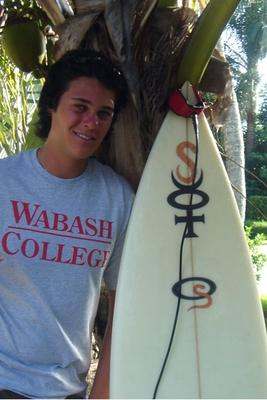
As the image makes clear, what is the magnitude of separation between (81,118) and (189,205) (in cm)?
44

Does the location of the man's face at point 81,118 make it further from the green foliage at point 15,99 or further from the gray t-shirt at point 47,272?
the green foliage at point 15,99

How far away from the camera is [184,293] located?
75.8 inches

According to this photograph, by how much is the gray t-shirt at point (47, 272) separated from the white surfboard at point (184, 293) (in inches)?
4.4

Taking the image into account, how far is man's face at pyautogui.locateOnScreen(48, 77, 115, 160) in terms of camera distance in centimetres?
182

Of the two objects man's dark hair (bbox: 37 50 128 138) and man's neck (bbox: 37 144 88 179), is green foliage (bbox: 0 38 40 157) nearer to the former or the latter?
man's dark hair (bbox: 37 50 128 138)

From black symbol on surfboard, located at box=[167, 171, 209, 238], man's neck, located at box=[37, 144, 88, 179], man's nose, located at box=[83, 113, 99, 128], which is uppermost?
man's nose, located at box=[83, 113, 99, 128]

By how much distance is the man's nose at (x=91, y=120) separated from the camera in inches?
71.5

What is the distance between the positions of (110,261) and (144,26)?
2.49 ft

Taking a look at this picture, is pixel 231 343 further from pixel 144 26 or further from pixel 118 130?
pixel 144 26

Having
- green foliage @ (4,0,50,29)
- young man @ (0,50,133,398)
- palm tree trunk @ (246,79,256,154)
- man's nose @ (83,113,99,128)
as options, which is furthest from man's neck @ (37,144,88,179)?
palm tree trunk @ (246,79,256,154)

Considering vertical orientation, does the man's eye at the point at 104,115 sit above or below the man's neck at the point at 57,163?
above

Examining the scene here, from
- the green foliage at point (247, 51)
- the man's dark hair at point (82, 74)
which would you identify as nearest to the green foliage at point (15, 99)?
the man's dark hair at point (82, 74)

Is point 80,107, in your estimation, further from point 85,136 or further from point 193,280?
point 193,280

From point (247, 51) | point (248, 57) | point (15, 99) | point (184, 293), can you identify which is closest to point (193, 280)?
point (184, 293)
